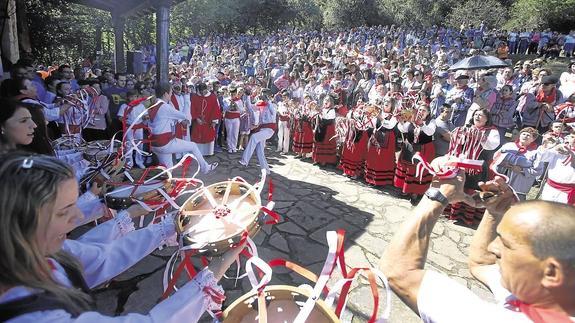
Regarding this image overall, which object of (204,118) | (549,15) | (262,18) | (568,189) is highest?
(549,15)

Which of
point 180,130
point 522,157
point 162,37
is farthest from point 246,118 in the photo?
point 522,157

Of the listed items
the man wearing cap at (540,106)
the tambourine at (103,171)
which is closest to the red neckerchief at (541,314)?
the tambourine at (103,171)

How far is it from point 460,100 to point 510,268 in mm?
7925

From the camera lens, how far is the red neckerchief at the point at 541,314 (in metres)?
1.16

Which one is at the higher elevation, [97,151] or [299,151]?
[97,151]

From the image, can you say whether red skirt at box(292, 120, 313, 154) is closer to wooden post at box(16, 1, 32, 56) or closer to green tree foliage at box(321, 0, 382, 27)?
wooden post at box(16, 1, 32, 56)

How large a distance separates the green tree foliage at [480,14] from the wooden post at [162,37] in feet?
107

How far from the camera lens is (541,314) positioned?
1.20 meters

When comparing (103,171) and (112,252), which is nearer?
(112,252)

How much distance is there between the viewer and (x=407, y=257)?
154 centimetres

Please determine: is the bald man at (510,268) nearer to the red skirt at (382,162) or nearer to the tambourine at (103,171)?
the tambourine at (103,171)

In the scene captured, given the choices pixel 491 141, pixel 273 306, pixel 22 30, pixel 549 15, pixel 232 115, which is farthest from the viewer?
pixel 549 15

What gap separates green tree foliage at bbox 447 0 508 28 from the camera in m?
33.4

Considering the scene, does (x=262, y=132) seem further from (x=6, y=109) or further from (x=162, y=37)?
(x=6, y=109)
